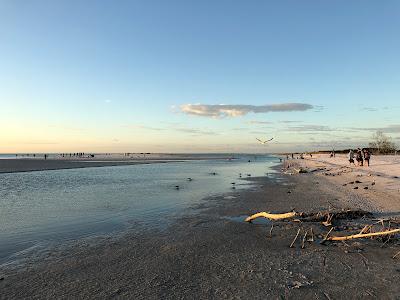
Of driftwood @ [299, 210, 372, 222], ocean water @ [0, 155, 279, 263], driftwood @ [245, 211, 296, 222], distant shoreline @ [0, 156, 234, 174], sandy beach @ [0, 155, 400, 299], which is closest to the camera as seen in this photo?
sandy beach @ [0, 155, 400, 299]

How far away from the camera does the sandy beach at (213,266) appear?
22.7ft

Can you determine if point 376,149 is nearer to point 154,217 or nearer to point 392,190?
point 392,190

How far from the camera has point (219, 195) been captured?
22.4m

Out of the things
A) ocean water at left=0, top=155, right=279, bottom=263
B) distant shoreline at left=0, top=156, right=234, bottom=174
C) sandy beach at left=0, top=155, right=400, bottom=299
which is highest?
distant shoreline at left=0, top=156, right=234, bottom=174

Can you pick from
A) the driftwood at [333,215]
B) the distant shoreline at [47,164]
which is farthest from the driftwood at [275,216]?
the distant shoreline at [47,164]

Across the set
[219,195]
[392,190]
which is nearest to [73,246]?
[219,195]

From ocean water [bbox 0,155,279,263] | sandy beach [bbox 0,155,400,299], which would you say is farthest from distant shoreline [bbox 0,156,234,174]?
sandy beach [bbox 0,155,400,299]

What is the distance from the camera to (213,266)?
8438 mm

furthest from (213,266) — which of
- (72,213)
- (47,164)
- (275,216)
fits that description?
(47,164)

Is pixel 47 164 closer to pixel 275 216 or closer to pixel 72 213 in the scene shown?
pixel 72 213

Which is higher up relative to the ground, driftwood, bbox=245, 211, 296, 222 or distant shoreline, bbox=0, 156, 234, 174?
distant shoreline, bbox=0, 156, 234, 174

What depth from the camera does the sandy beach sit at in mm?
6914

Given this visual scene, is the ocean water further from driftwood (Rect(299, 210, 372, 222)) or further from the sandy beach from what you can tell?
driftwood (Rect(299, 210, 372, 222))

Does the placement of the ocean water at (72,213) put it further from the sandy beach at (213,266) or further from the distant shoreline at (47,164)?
the distant shoreline at (47,164)
